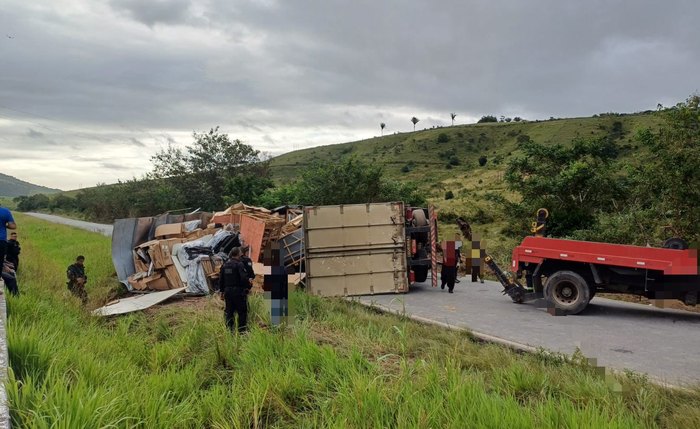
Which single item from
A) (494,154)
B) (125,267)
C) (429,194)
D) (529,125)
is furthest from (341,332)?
(529,125)

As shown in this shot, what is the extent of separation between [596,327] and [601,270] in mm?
1534

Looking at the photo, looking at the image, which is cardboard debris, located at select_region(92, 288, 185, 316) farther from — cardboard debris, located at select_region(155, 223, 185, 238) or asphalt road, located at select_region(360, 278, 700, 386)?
asphalt road, located at select_region(360, 278, 700, 386)

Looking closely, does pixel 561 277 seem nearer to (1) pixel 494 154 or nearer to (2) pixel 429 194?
(2) pixel 429 194

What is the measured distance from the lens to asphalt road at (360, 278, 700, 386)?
7.29 metres

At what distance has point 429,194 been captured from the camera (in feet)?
153

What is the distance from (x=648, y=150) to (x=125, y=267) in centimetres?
1656

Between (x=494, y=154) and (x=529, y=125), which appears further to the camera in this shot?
(x=529, y=125)

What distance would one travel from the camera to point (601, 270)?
34.6 feet

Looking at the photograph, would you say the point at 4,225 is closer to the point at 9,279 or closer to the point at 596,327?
the point at 9,279

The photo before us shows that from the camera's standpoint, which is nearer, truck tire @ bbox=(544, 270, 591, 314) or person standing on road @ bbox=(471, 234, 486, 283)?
truck tire @ bbox=(544, 270, 591, 314)

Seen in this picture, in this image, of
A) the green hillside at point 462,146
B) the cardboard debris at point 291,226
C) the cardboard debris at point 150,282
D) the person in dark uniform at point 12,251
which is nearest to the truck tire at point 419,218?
the cardboard debris at point 291,226

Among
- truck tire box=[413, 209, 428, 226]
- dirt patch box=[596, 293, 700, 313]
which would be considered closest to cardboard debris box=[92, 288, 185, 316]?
truck tire box=[413, 209, 428, 226]

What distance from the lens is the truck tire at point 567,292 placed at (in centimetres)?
1052

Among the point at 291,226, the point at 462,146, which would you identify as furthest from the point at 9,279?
the point at 462,146
